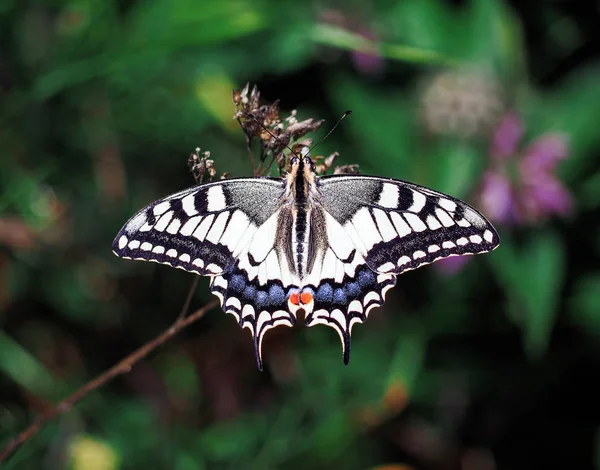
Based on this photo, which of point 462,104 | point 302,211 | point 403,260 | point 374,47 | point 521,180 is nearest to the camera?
point 403,260

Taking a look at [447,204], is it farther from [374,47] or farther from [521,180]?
[521,180]

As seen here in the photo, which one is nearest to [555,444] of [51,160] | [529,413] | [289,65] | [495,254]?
[529,413]

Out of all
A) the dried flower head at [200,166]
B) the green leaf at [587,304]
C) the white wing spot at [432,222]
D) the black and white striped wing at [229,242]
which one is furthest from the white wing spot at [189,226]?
the green leaf at [587,304]

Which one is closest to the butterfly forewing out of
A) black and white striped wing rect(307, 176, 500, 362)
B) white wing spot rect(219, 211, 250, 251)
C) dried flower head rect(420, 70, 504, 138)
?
black and white striped wing rect(307, 176, 500, 362)

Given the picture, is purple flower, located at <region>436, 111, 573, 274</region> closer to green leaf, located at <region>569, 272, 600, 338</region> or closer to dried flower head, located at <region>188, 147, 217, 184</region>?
green leaf, located at <region>569, 272, 600, 338</region>

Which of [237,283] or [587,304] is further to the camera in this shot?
[587,304]

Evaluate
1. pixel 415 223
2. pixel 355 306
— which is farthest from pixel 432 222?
pixel 355 306
